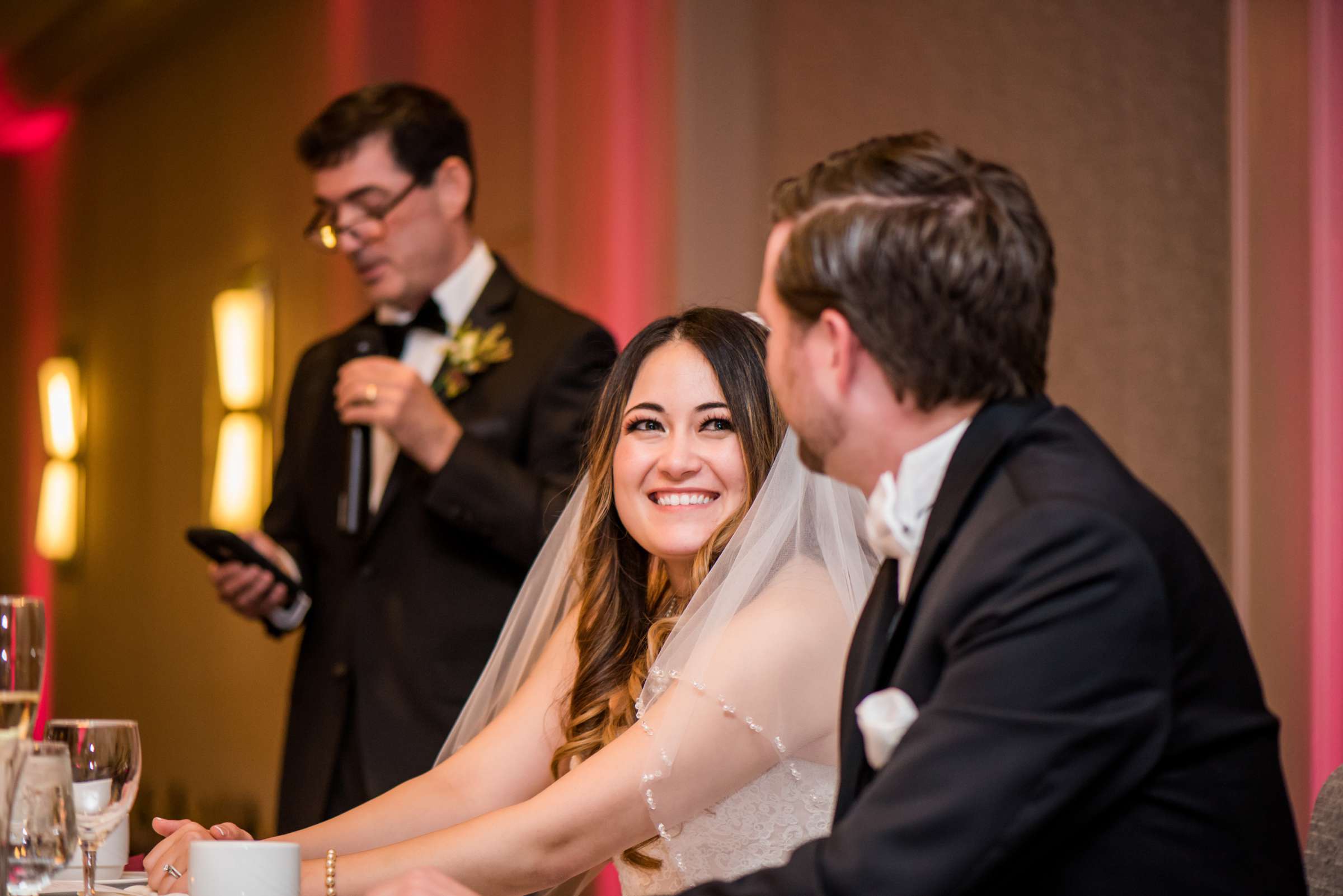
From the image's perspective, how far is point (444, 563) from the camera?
2996mm

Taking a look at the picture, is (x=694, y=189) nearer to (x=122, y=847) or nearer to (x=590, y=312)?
(x=590, y=312)

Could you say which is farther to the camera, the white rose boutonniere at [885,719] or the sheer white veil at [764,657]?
the sheer white veil at [764,657]

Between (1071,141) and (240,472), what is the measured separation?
3537mm

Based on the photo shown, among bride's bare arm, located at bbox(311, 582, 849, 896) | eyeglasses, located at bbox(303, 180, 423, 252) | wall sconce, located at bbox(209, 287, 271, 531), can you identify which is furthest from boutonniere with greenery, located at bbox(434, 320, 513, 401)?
wall sconce, located at bbox(209, 287, 271, 531)

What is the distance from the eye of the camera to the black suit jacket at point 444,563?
9.45 feet

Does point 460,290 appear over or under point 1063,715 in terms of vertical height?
over

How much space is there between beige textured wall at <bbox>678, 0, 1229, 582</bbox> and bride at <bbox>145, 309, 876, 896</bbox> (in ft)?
6.16

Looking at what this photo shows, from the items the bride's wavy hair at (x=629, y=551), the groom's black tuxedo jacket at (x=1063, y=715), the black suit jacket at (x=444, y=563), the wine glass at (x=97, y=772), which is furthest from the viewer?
the black suit jacket at (x=444, y=563)

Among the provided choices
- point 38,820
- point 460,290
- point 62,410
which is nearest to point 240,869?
point 38,820

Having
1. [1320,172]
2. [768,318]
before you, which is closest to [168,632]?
[1320,172]

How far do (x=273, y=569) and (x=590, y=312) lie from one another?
144 cm

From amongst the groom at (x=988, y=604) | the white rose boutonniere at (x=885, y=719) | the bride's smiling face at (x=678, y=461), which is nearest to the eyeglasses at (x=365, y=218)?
the bride's smiling face at (x=678, y=461)

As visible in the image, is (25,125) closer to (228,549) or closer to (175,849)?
(228,549)

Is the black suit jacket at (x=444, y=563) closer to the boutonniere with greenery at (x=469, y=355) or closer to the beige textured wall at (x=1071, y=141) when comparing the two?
the boutonniere with greenery at (x=469, y=355)
